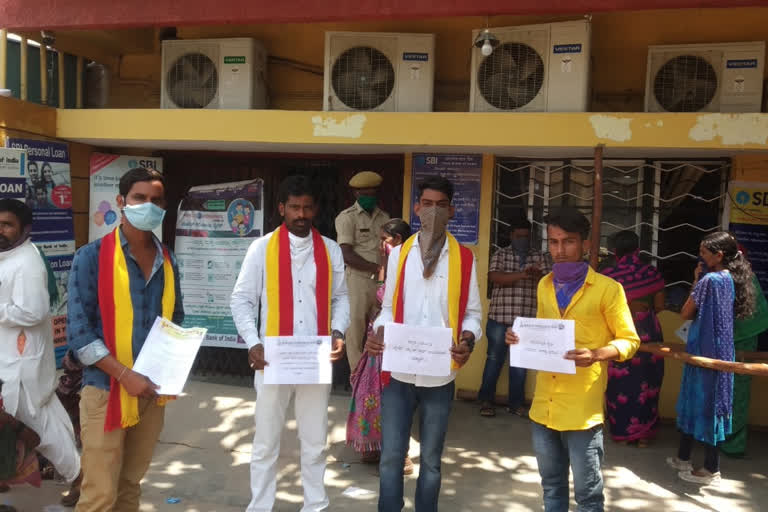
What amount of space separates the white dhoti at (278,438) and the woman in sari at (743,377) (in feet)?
9.95

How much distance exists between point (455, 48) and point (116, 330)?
448 cm

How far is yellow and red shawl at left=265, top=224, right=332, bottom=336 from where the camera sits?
11.0 ft

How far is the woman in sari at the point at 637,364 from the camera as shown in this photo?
5043mm

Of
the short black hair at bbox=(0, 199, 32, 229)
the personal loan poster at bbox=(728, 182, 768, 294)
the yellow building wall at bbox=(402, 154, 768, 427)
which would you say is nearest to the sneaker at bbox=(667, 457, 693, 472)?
the yellow building wall at bbox=(402, 154, 768, 427)

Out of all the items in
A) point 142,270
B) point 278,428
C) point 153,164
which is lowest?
point 278,428

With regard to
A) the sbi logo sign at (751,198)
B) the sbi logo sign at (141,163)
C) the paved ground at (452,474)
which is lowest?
the paved ground at (452,474)

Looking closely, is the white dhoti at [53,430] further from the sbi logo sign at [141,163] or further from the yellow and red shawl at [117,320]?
the sbi logo sign at [141,163]

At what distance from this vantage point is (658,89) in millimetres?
5445

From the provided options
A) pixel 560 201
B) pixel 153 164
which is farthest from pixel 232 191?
pixel 560 201

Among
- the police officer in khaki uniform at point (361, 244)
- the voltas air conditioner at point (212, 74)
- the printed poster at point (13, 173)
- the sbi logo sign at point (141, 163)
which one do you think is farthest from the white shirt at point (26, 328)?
the sbi logo sign at point (141, 163)

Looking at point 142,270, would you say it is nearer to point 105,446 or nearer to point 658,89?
point 105,446

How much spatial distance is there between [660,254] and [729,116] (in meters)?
1.55

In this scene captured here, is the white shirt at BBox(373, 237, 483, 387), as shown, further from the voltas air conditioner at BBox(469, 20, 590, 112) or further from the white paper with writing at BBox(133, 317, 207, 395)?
the voltas air conditioner at BBox(469, 20, 590, 112)

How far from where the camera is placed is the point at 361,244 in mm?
5434
